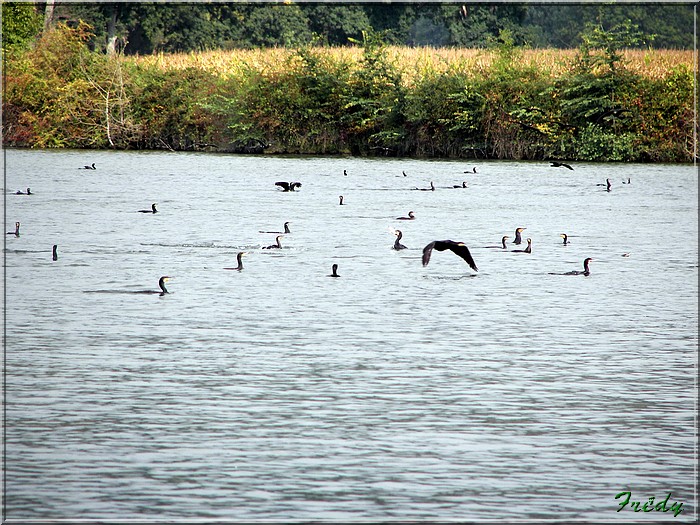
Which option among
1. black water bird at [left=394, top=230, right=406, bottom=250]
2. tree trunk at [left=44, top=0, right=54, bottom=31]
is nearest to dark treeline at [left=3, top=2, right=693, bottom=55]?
tree trunk at [left=44, top=0, right=54, bottom=31]

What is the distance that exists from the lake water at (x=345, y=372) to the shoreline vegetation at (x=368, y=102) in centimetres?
2141

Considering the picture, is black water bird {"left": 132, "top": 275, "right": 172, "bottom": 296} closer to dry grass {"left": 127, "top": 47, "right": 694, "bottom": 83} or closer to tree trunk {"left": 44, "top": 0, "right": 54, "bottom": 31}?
dry grass {"left": 127, "top": 47, "right": 694, "bottom": 83}

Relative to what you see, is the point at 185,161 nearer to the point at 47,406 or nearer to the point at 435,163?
the point at 435,163

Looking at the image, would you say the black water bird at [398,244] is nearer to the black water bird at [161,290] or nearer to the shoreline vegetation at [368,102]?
the black water bird at [161,290]

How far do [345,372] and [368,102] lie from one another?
39511 mm

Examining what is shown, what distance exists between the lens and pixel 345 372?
1226 centimetres

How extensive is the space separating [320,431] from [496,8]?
74505mm

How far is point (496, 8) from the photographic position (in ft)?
268

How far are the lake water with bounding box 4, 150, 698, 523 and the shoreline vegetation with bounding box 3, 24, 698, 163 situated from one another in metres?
21.4

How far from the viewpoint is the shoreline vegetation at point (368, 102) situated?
48344 millimetres

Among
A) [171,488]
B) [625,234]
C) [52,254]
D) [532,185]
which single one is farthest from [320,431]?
[532,185]

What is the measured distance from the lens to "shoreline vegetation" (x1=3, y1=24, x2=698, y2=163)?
4834 cm

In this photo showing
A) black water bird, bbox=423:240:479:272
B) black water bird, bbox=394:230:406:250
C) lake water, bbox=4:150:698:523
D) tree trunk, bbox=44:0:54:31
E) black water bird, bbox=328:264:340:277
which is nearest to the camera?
lake water, bbox=4:150:698:523

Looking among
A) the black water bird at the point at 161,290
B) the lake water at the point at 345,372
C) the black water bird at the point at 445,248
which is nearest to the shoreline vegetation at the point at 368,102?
the lake water at the point at 345,372
